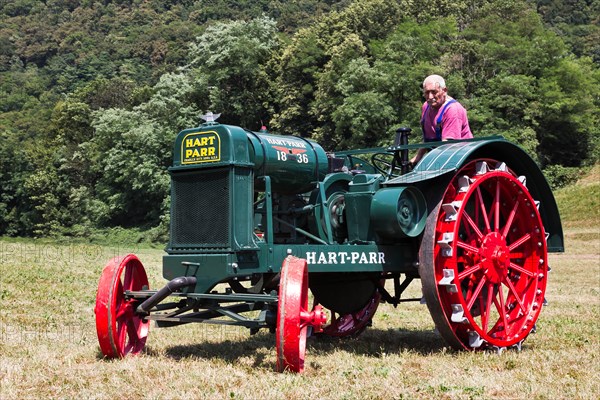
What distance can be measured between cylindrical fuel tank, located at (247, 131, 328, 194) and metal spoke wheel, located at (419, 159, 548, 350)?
1.23m

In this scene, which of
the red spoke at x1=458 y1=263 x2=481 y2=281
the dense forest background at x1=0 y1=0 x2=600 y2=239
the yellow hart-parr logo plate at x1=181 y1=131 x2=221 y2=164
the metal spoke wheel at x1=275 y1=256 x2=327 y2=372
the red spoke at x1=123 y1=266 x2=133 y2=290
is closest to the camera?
the metal spoke wheel at x1=275 y1=256 x2=327 y2=372

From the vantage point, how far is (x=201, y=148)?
6570 millimetres

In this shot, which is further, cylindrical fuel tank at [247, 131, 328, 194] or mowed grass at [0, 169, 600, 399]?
cylindrical fuel tank at [247, 131, 328, 194]

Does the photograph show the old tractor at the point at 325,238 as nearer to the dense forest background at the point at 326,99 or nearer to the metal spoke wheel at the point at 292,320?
the metal spoke wheel at the point at 292,320

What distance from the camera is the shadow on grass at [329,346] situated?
716 cm

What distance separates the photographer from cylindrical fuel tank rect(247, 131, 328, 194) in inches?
269

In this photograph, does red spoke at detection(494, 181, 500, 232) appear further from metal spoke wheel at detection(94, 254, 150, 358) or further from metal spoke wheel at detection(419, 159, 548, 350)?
metal spoke wheel at detection(94, 254, 150, 358)

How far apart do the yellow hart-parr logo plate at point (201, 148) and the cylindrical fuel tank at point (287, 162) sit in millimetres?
389

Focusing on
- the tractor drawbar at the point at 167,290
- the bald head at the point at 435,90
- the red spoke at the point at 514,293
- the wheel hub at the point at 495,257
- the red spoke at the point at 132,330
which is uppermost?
the bald head at the point at 435,90

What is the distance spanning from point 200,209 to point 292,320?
1470 millimetres

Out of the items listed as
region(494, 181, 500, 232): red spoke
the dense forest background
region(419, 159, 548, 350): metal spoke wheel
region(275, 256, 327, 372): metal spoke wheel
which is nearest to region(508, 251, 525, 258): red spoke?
region(419, 159, 548, 350): metal spoke wheel

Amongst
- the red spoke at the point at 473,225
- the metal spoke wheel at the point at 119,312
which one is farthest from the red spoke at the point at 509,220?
the metal spoke wheel at the point at 119,312

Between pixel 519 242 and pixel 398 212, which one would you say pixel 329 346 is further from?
pixel 519 242

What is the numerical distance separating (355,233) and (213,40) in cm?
4517
